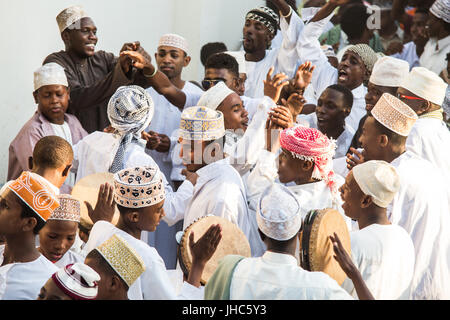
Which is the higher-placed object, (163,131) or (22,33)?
(22,33)

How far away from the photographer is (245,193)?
4.77 metres

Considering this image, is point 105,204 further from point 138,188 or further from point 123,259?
point 123,259

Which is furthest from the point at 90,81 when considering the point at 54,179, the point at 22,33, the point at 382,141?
the point at 382,141

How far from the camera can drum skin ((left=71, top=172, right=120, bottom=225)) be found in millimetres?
4879

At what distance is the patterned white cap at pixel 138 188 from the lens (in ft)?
13.1

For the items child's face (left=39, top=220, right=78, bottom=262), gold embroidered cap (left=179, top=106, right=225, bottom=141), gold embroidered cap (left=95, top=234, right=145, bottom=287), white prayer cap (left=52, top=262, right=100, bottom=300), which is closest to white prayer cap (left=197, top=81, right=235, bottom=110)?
gold embroidered cap (left=179, top=106, right=225, bottom=141)

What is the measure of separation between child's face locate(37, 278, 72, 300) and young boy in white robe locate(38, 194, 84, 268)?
1.08m

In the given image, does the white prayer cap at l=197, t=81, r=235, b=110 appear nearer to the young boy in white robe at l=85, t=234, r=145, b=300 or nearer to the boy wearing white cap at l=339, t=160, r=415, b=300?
the boy wearing white cap at l=339, t=160, r=415, b=300

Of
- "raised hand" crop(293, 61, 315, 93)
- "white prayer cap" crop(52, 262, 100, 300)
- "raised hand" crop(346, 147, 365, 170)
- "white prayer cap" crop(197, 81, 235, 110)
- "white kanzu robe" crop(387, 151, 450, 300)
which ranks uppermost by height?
"raised hand" crop(293, 61, 315, 93)

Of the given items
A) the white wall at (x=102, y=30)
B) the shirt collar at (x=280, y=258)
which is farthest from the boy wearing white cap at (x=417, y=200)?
the white wall at (x=102, y=30)

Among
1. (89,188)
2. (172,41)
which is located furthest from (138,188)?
(172,41)

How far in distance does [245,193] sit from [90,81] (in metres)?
2.72

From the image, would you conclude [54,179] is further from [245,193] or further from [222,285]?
[222,285]

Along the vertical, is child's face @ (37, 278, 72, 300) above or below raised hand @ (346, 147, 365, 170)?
above
